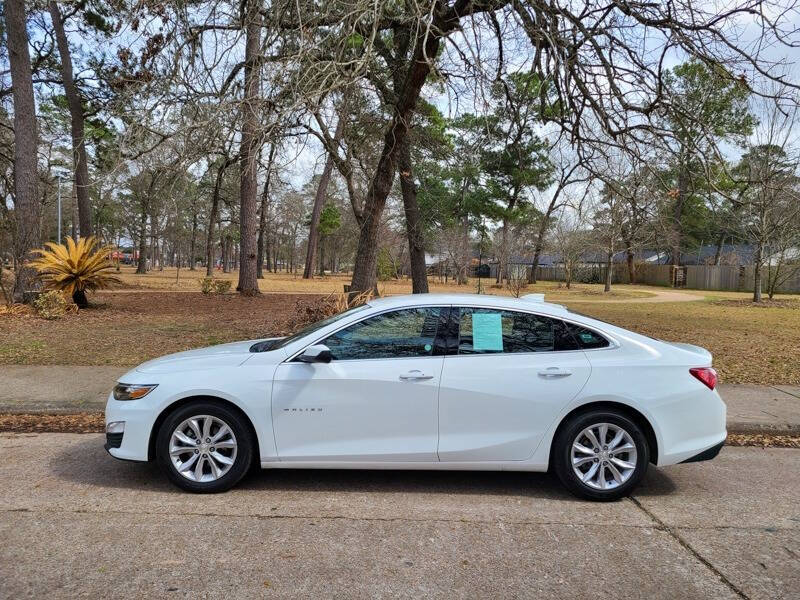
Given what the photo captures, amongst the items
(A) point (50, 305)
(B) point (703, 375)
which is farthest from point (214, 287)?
(B) point (703, 375)

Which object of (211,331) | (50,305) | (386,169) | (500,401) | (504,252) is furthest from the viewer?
(504,252)

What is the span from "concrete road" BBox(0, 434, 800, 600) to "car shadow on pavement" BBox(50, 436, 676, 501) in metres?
0.02

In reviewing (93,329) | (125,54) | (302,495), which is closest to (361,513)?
(302,495)

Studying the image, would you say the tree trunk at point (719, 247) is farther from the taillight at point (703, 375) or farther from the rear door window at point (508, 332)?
the rear door window at point (508, 332)

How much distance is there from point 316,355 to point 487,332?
130cm

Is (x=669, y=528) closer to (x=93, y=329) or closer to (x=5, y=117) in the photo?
(x=93, y=329)

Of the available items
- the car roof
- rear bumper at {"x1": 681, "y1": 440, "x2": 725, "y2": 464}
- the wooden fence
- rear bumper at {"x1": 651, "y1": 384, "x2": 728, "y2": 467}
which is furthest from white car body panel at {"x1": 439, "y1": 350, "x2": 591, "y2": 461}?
the wooden fence

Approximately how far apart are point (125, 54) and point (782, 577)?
935cm

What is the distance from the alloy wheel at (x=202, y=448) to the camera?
4.03 meters

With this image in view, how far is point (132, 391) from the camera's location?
4.11 metres

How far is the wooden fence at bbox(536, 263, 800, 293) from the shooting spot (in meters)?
39.3

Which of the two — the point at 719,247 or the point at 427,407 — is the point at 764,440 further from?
the point at 719,247

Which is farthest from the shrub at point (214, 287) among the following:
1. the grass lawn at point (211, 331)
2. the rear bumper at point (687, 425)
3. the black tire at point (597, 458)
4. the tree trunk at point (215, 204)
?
the rear bumper at point (687, 425)

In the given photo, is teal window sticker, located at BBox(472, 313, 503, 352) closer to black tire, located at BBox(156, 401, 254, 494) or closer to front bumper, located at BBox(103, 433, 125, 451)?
black tire, located at BBox(156, 401, 254, 494)
